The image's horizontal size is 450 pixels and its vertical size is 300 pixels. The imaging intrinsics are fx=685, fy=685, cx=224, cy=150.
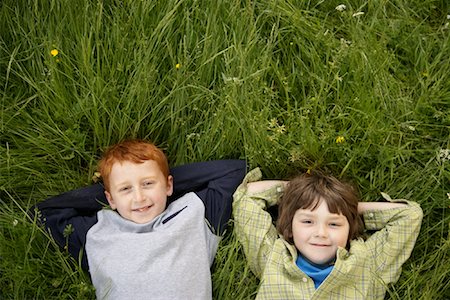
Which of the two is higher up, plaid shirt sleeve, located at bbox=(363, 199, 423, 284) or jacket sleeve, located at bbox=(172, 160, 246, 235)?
jacket sleeve, located at bbox=(172, 160, 246, 235)

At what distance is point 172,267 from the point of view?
9.48ft

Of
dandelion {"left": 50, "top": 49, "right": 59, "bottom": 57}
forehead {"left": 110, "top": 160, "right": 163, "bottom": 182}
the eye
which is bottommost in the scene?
the eye

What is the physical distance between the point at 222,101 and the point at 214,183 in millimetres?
→ 375

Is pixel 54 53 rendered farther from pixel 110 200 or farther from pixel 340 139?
pixel 340 139

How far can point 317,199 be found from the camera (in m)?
2.94

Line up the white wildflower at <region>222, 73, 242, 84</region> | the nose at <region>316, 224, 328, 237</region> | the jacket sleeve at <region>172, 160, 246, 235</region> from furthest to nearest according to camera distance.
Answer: the jacket sleeve at <region>172, 160, 246, 235</region> < the white wildflower at <region>222, 73, 242, 84</region> < the nose at <region>316, 224, 328, 237</region>

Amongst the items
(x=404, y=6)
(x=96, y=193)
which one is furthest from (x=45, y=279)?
(x=404, y=6)

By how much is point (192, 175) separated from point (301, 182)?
50cm

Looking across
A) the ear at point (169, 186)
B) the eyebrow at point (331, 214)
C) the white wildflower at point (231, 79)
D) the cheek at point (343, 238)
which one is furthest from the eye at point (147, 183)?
the cheek at point (343, 238)

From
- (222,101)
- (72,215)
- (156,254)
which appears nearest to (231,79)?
(222,101)

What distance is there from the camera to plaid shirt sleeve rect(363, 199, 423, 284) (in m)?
2.92

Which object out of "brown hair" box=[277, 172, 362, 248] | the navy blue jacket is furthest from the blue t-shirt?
the navy blue jacket

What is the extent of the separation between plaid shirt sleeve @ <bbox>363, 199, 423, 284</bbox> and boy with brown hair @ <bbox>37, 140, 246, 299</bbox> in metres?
0.67

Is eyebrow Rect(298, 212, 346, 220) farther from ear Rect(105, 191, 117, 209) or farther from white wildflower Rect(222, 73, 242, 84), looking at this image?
ear Rect(105, 191, 117, 209)
